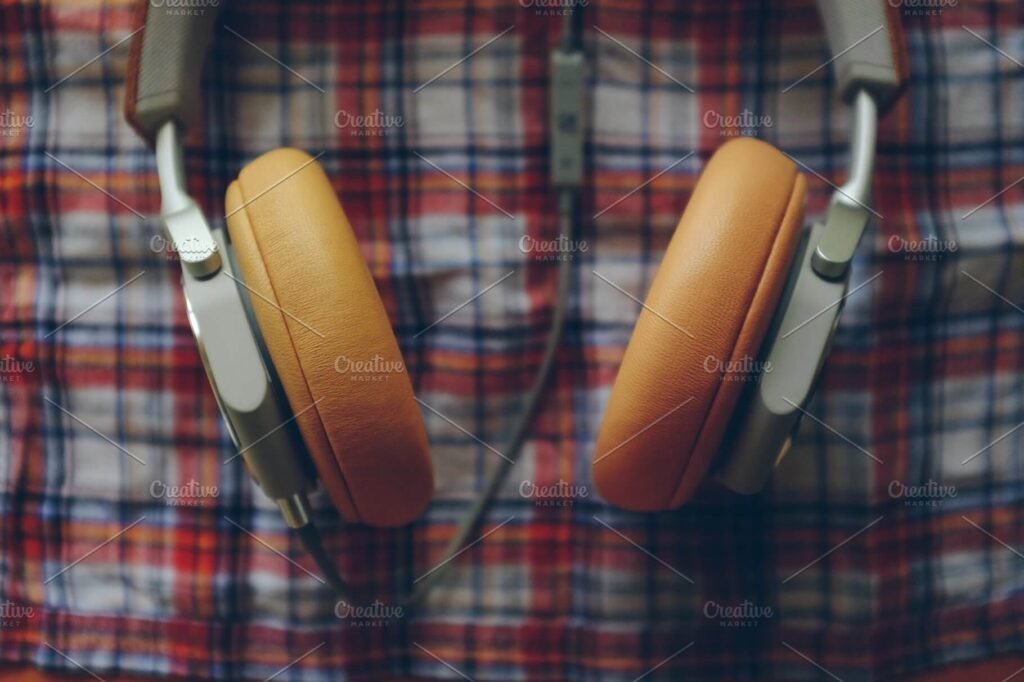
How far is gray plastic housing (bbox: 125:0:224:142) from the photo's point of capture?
533 millimetres

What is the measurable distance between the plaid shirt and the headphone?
0.51 ft

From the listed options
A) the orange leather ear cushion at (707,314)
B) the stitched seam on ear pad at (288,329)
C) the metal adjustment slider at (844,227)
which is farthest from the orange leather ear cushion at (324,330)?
the metal adjustment slider at (844,227)

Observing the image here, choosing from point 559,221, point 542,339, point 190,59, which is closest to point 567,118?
point 559,221

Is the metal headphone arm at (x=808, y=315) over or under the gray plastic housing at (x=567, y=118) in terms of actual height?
under

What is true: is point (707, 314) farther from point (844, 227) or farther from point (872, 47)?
point (872, 47)

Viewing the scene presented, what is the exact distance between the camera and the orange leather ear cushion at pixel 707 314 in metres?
0.50

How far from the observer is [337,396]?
0.48 metres

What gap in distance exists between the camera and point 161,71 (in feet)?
1.76

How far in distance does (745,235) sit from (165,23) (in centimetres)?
42

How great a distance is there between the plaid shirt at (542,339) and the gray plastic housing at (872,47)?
16 centimetres

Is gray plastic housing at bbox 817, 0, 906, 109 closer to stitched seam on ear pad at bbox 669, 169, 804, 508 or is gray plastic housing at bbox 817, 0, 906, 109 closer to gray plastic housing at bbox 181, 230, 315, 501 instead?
stitched seam on ear pad at bbox 669, 169, 804, 508

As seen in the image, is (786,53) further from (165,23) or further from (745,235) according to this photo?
(165,23)

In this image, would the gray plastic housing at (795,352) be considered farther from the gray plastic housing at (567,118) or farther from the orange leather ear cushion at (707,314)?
the gray plastic housing at (567,118)

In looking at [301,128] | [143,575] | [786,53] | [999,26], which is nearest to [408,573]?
[143,575]
